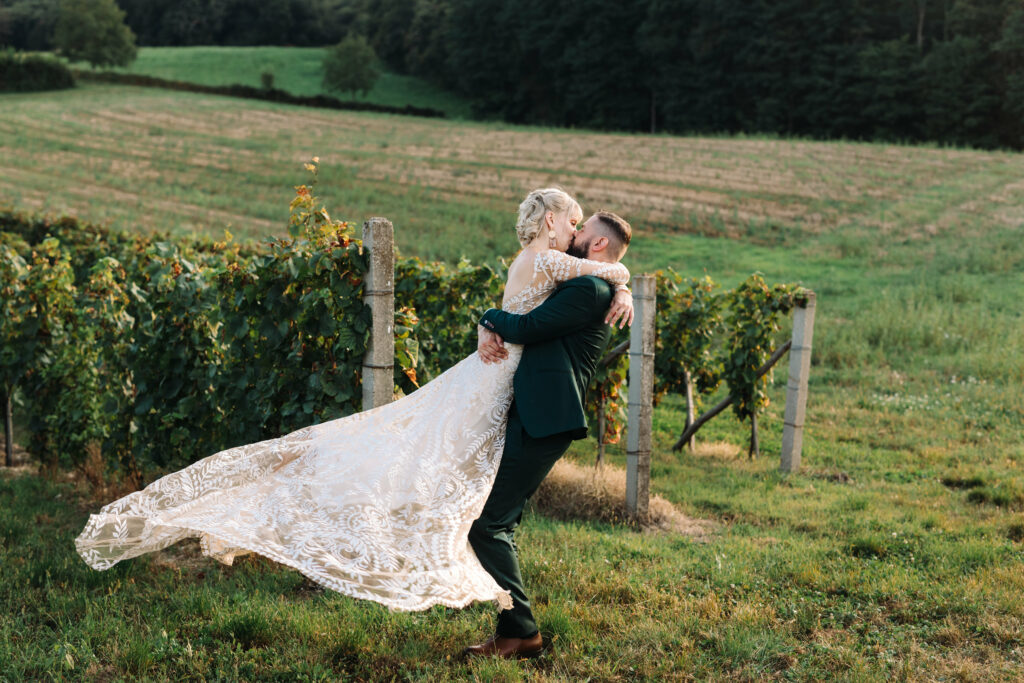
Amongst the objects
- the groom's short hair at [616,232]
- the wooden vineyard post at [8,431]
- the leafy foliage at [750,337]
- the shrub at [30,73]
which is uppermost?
the shrub at [30,73]

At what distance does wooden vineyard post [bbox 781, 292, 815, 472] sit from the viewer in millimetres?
7695

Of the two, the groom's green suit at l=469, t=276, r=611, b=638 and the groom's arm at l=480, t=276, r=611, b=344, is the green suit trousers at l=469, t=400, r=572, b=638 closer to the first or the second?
the groom's green suit at l=469, t=276, r=611, b=638

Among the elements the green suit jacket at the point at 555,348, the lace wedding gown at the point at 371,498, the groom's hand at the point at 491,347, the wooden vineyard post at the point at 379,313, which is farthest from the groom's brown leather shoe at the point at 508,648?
the wooden vineyard post at the point at 379,313

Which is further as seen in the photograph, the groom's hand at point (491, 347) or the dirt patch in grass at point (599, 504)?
the dirt patch in grass at point (599, 504)

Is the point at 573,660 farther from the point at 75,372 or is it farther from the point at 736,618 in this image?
the point at 75,372

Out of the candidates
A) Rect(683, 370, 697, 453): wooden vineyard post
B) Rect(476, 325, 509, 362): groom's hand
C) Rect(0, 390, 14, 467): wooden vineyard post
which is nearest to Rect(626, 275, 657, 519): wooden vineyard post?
A: Rect(476, 325, 509, 362): groom's hand

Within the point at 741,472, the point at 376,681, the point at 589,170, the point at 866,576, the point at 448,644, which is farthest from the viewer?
the point at 589,170

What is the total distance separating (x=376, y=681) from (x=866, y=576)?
9.25 ft

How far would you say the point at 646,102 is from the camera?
65188 millimetres

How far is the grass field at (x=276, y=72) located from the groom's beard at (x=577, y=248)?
61.9 m

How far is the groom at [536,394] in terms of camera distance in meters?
3.47

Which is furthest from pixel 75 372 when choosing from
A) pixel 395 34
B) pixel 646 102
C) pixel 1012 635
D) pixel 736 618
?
pixel 395 34

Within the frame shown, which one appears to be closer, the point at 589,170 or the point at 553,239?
the point at 553,239

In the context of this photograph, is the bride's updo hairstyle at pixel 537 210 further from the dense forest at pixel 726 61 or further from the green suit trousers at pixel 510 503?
the dense forest at pixel 726 61
